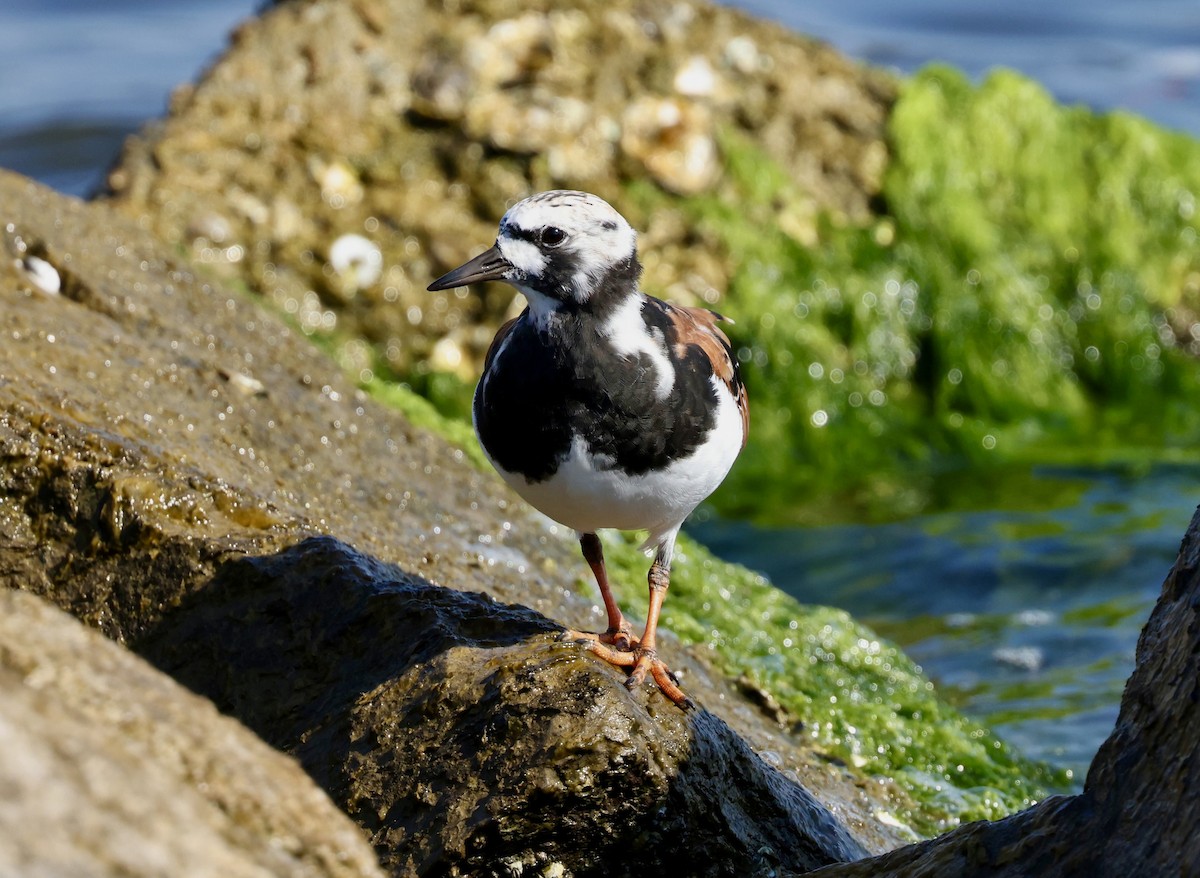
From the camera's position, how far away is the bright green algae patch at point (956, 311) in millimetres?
8789

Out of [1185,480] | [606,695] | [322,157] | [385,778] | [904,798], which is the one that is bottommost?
[385,778]

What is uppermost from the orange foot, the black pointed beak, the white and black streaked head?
the white and black streaked head

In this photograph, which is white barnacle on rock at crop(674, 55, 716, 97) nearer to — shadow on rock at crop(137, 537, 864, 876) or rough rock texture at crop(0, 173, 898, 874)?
rough rock texture at crop(0, 173, 898, 874)

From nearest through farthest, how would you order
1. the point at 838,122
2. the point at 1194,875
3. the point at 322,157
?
the point at 1194,875 < the point at 322,157 < the point at 838,122

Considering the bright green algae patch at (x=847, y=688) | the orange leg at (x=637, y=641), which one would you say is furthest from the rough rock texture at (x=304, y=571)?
the bright green algae patch at (x=847, y=688)

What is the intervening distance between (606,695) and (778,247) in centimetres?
579

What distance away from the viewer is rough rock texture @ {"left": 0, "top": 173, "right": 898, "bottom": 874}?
366 centimetres

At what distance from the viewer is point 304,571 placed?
409 centimetres

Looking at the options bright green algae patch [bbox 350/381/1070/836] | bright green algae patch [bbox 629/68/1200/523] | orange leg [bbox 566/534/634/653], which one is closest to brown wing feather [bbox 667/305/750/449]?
orange leg [bbox 566/534/634/653]

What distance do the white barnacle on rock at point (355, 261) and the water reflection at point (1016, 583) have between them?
95.3 inches

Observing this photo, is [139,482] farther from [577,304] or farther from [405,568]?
[577,304]

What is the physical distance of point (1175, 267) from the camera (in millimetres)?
9672

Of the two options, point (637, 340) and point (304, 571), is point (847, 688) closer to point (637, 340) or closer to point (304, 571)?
point (637, 340)

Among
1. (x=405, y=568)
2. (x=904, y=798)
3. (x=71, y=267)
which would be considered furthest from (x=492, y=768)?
(x=71, y=267)
